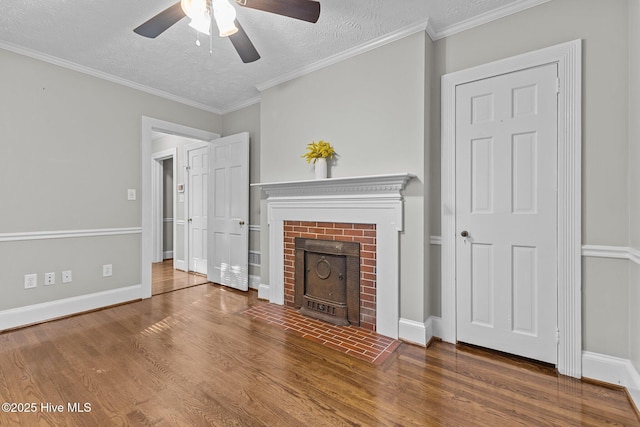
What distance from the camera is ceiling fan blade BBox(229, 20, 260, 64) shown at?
199 centimetres

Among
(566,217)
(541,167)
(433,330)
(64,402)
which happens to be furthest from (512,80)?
(64,402)

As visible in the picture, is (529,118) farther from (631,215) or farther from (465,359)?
(465,359)

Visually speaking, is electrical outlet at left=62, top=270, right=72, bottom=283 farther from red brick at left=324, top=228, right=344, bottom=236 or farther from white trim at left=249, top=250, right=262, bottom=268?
red brick at left=324, top=228, right=344, bottom=236

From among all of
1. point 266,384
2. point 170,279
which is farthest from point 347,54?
point 170,279

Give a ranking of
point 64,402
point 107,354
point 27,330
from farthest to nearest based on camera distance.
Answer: point 27,330
point 107,354
point 64,402

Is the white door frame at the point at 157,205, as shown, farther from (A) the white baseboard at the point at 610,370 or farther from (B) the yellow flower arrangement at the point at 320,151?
(A) the white baseboard at the point at 610,370

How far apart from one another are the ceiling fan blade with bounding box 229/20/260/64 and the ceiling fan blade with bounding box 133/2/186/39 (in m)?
0.32

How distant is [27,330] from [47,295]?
347 mm

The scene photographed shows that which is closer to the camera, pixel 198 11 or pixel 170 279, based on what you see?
pixel 198 11

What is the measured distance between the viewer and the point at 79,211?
3.19m

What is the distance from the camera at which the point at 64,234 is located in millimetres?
3070

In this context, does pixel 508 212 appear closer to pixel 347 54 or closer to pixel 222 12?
pixel 347 54

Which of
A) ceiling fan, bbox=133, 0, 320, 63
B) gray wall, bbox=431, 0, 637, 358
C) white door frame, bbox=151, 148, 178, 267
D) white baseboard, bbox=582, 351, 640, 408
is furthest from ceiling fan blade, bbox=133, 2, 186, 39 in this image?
white door frame, bbox=151, 148, 178, 267

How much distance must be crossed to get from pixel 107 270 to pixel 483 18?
430 cm
